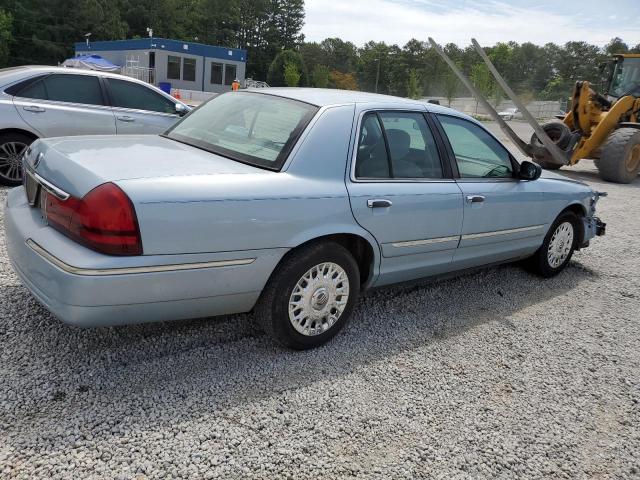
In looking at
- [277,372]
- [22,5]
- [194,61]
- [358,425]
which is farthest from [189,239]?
[22,5]

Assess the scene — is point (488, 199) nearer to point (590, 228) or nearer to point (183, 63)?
point (590, 228)

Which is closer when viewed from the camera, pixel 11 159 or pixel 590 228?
pixel 590 228

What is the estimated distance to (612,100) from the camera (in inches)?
566

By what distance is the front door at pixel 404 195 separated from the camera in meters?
3.43

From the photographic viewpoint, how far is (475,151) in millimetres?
4355

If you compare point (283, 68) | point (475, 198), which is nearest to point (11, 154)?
point (475, 198)

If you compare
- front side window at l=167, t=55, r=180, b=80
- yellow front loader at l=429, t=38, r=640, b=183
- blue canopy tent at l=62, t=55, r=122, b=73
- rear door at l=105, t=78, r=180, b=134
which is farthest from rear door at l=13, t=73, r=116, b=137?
front side window at l=167, t=55, r=180, b=80

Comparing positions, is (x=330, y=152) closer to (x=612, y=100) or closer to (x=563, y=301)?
(x=563, y=301)

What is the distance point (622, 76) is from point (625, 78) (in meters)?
0.11

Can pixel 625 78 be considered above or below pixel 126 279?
above

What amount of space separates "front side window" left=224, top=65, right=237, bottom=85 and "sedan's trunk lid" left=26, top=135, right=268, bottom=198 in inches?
1627

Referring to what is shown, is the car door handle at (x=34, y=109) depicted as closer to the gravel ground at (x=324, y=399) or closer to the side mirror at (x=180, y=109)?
the side mirror at (x=180, y=109)

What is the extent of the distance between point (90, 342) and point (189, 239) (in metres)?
1.03

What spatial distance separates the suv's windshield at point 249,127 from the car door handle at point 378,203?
599 mm
